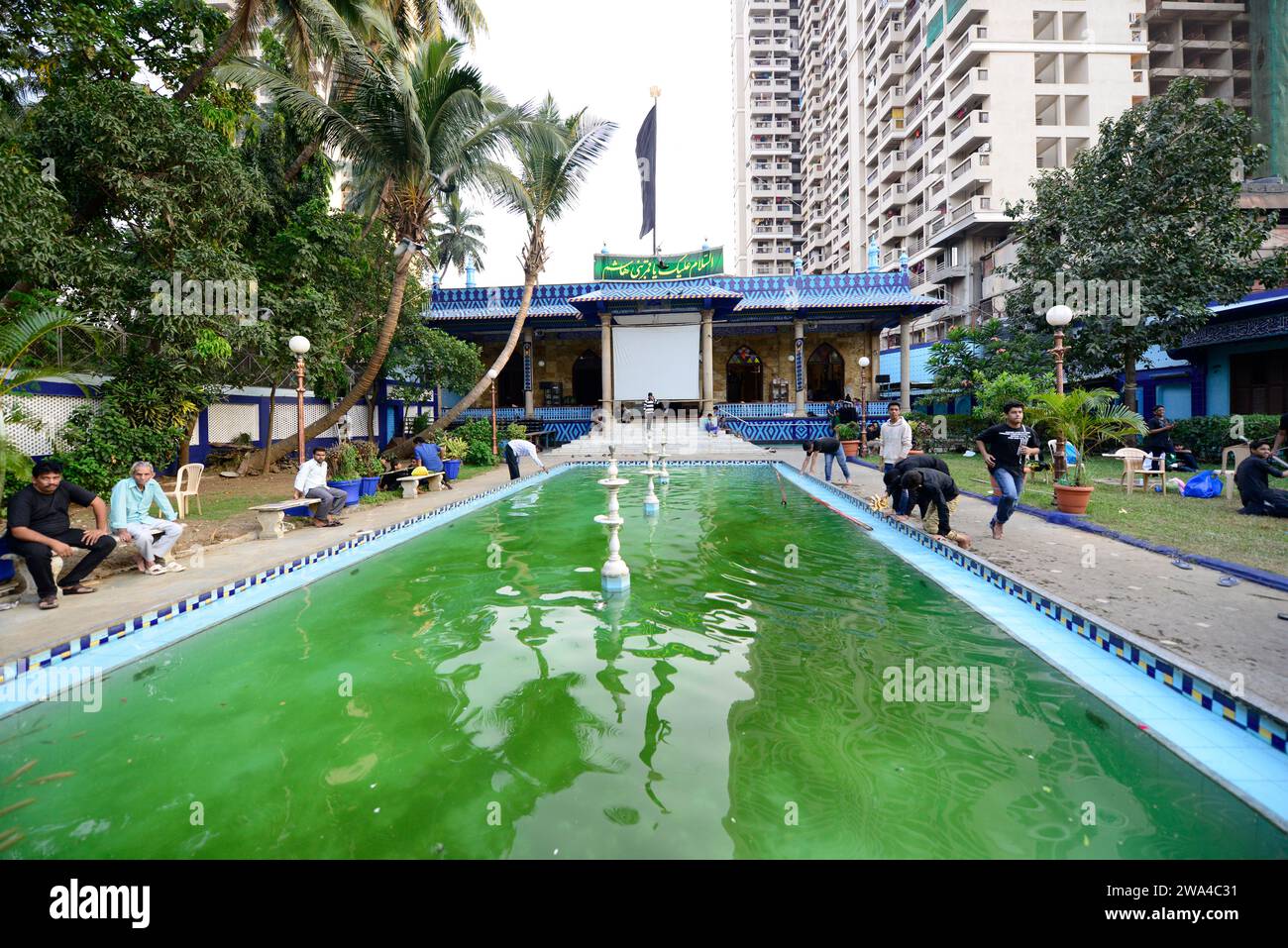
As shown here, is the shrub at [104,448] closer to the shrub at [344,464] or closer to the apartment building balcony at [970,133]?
the shrub at [344,464]

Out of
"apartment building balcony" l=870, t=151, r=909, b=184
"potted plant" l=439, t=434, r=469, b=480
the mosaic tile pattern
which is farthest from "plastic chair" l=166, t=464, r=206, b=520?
"apartment building balcony" l=870, t=151, r=909, b=184

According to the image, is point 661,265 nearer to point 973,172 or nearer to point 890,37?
point 973,172

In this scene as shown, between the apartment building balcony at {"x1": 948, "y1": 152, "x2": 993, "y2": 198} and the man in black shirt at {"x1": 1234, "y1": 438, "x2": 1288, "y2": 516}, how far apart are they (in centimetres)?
2820

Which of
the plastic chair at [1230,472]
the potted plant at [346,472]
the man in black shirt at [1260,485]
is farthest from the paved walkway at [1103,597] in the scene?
the plastic chair at [1230,472]

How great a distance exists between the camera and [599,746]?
2959mm

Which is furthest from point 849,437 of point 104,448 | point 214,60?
point 214,60

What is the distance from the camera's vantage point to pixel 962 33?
32.8m

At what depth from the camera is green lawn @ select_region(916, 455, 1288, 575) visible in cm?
595

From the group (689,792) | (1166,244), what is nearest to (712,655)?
(689,792)

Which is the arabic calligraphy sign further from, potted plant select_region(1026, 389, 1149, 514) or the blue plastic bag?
the blue plastic bag

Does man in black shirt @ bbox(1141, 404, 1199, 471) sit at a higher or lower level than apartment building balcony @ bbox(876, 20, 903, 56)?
lower

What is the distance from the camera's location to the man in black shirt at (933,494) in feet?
22.9

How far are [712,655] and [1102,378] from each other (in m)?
21.4

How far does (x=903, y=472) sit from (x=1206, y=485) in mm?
5530
